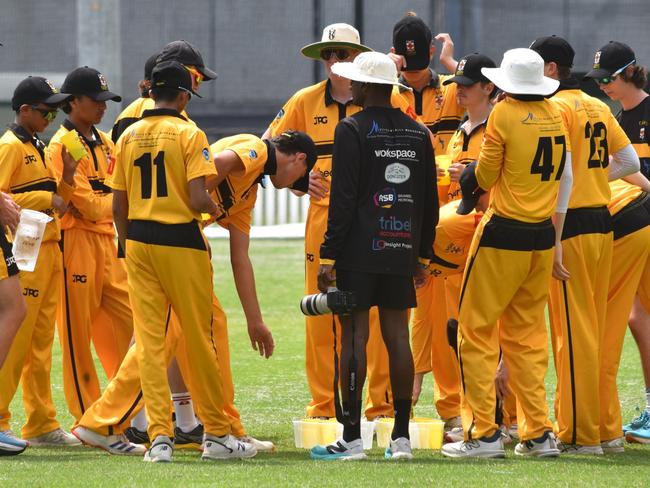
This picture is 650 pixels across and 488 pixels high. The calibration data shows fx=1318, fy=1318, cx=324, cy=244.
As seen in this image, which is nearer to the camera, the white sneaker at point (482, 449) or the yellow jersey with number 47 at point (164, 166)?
the yellow jersey with number 47 at point (164, 166)

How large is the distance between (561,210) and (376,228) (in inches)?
39.7

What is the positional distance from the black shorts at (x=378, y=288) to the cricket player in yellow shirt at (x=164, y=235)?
71 centimetres

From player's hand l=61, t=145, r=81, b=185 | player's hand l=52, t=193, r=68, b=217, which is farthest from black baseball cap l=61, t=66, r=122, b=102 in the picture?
player's hand l=52, t=193, r=68, b=217

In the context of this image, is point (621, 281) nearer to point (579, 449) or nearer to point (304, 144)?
point (579, 449)

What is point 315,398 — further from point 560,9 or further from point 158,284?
point 560,9

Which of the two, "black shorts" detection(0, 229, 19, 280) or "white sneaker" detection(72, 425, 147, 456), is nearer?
"black shorts" detection(0, 229, 19, 280)

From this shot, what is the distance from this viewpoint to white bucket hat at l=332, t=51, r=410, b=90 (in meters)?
6.59

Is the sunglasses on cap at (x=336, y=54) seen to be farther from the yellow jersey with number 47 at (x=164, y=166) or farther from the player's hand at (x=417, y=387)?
the player's hand at (x=417, y=387)

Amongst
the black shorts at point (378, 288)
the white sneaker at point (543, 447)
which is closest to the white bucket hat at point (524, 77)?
the black shorts at point (378, 288)

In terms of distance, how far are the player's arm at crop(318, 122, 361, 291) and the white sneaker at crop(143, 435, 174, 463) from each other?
120 centimetres

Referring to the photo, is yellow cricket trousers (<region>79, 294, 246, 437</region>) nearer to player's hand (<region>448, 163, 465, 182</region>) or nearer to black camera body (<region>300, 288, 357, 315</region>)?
black camera body (<region>300, 288, 357, 315</region>)

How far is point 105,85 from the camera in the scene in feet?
25.8

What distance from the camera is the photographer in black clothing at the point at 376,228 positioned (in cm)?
647

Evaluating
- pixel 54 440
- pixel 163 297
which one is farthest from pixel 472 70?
pixel 54 440
